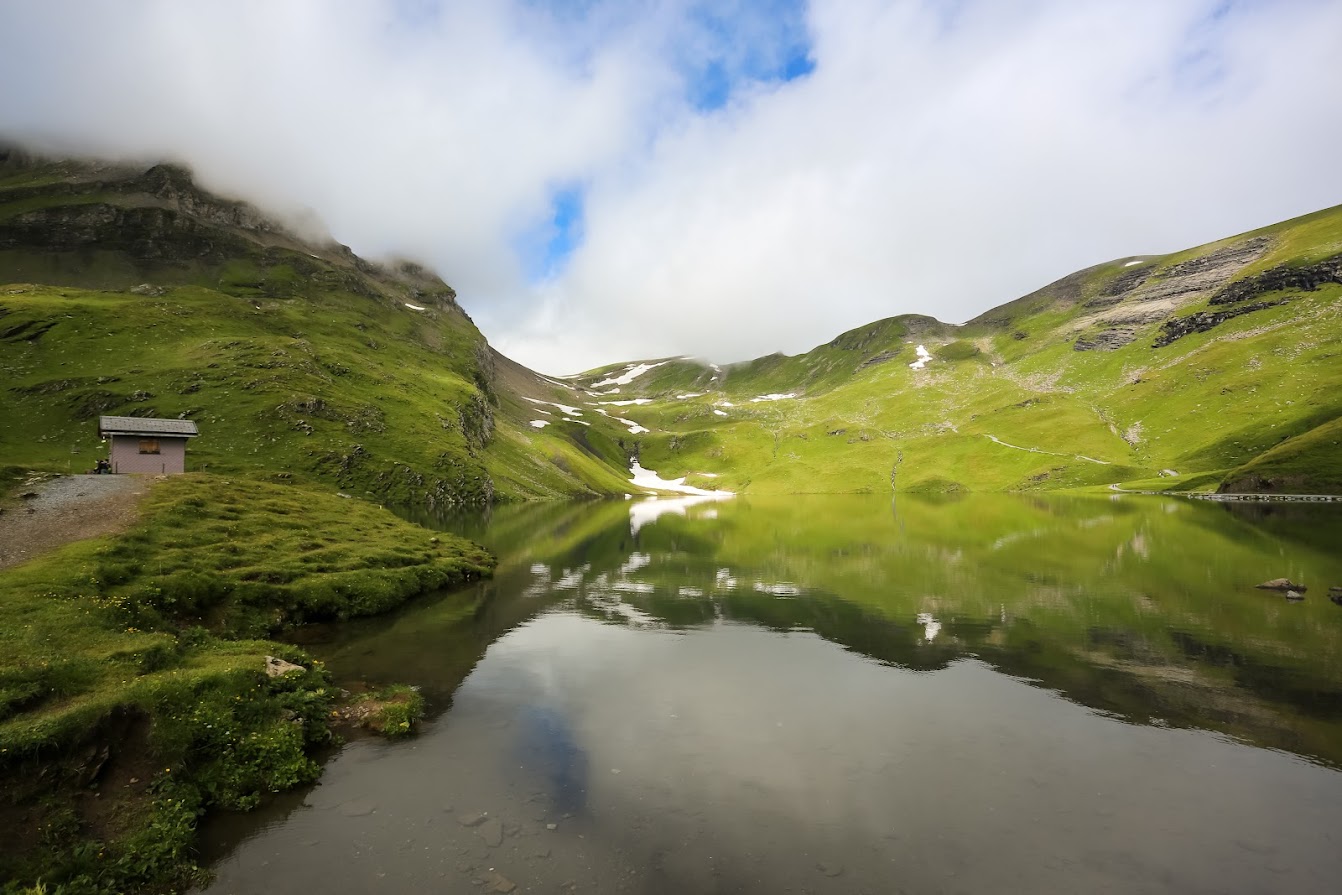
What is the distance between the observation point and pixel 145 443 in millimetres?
66062

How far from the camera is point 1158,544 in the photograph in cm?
7700

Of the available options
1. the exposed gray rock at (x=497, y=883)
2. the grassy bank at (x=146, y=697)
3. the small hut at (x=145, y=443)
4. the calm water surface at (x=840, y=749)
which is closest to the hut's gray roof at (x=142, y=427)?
the small hut at (x=145, y=443)

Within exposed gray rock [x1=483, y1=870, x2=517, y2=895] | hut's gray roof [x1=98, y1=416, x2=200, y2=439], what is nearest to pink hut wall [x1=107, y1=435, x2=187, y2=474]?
hut's gray roof [x1=98, y1=416, x2=200, y2=439]

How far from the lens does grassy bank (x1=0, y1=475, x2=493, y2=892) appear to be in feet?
52.0

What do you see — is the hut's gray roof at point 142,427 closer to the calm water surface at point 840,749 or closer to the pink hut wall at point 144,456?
the pink hut wall at point 144,456

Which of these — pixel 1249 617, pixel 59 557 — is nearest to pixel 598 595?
pixel 59 557

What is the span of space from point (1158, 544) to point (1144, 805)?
73721mm

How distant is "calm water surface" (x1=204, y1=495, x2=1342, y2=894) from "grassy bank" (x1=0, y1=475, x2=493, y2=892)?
73.1 inches

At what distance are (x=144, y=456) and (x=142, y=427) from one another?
10.3 ft

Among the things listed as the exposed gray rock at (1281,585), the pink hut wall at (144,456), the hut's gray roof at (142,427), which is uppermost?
the hut's gray roof at (142,427)

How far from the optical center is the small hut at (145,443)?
212ft

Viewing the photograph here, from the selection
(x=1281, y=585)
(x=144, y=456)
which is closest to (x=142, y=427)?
(x=144, y=456)

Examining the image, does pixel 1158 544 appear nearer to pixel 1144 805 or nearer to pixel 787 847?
pixel 1144 805

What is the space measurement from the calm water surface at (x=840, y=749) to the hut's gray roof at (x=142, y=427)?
1706 inches
